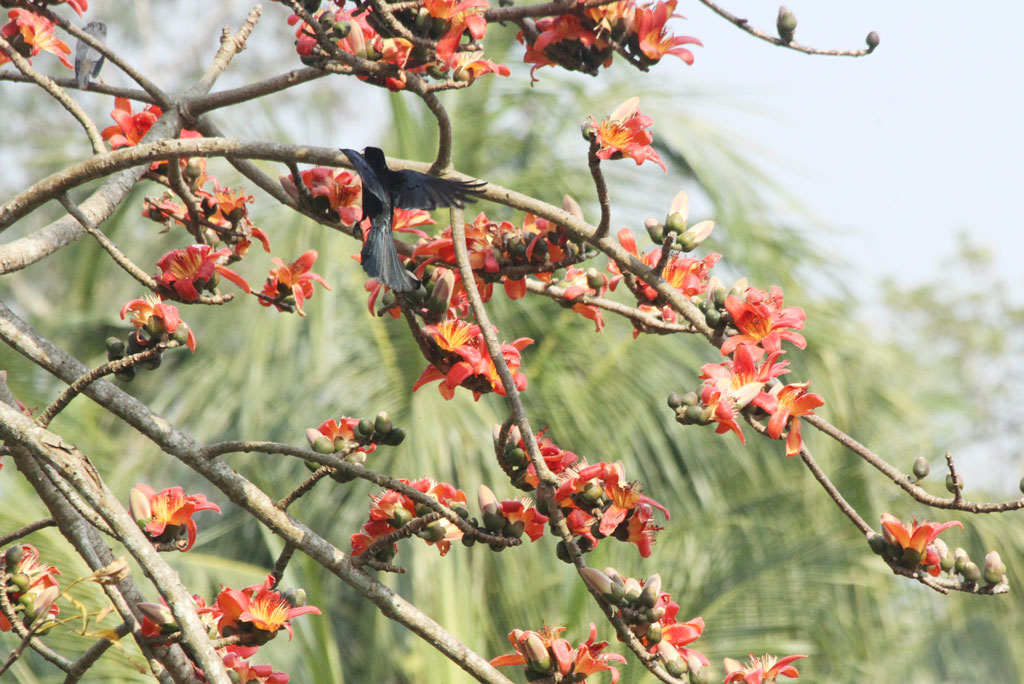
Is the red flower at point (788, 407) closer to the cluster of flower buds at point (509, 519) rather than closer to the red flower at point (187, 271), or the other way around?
the cluster of flower buds at point (509, 519)

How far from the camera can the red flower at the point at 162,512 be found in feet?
3.92

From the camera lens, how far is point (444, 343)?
3.53 feet

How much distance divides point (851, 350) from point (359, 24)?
3.63 meters

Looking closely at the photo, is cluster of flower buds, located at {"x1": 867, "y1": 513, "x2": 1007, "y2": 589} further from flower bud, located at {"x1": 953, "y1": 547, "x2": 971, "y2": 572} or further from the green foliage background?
the green foliage background

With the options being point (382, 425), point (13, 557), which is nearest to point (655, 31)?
point (382, 425)

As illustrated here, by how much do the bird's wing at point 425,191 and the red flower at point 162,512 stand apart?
0.43 m

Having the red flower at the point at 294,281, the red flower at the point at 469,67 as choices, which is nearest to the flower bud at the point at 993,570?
the red flower at the point at 469,67

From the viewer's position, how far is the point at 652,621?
103cm

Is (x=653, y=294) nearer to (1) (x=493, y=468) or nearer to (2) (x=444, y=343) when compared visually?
(2) (x=444, y=343)

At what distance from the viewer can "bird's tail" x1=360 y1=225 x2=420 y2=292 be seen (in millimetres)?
1053

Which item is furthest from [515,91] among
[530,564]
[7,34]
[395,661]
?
[7,34]

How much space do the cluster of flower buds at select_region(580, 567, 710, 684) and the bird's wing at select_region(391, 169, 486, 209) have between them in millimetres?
395

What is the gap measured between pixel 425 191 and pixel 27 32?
0.64m

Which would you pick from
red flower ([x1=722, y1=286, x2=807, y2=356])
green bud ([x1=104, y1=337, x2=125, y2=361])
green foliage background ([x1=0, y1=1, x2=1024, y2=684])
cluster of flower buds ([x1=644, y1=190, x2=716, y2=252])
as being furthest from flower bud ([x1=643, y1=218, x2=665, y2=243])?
green foliage background ([x1=0, y1=1, x2=1024, y2=684])
